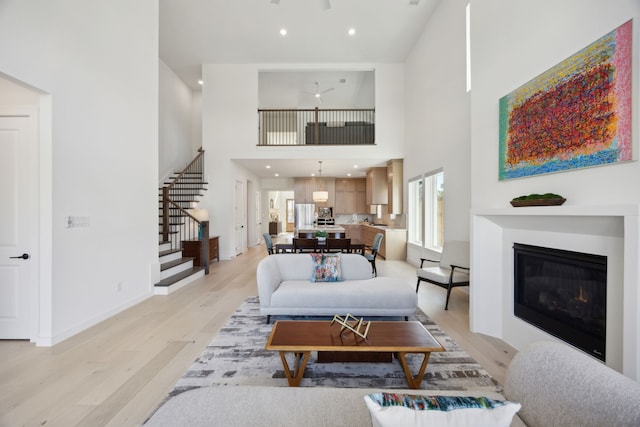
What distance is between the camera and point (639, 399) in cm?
90

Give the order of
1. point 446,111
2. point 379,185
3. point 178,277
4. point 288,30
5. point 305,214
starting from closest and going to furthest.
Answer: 1. point 178,277
2. point 446,111
3. point 288,30
4. point 379,185
5. point 305,214

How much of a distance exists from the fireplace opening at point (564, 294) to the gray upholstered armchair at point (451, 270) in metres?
0.94

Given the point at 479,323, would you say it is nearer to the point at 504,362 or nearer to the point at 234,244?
the point at 504,362

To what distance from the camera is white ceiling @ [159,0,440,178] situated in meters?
5.50

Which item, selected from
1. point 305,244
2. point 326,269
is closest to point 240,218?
point 305,244

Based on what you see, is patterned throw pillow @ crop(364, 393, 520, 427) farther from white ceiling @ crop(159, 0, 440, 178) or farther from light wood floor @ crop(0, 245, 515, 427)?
white ceiling @ crop(159, 0, 440, 178)

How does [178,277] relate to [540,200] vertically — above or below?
below

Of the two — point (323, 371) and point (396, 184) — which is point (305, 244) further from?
point (396, 184)

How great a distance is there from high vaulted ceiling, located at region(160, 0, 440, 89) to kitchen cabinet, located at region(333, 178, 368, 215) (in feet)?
14.7

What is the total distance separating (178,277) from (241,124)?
14.1ft

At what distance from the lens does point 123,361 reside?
2432 mm

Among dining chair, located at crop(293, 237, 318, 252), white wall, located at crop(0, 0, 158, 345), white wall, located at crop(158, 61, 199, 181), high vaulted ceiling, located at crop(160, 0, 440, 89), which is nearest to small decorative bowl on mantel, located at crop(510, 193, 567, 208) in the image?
dining chair, located at crop(293, 237, 318, 252)

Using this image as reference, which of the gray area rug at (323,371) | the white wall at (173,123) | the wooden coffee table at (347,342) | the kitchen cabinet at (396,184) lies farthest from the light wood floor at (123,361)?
the white wall at (173,123)

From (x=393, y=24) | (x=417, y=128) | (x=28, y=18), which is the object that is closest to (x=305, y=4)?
(x=393, y=24)
